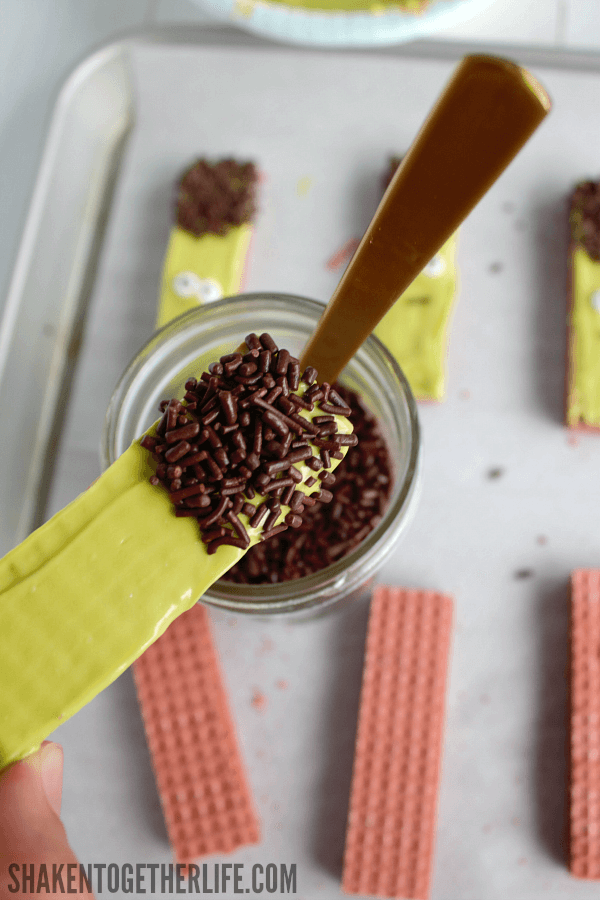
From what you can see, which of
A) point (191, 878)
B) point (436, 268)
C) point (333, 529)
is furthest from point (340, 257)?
point (191, 878)

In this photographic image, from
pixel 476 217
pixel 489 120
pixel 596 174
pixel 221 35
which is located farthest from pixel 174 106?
pixel 489 120

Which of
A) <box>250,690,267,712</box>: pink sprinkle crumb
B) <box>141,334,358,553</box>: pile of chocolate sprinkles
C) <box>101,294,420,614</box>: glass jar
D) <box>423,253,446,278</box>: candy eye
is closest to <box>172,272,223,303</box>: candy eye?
<box>101,294,420,614</box>: glass jar

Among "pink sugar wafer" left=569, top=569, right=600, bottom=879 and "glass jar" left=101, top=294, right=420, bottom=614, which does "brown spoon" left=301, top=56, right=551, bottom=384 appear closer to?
"glass jar" left=101, top=294, right=420, bottom=614

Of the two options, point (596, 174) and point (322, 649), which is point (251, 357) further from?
point (596, 174)

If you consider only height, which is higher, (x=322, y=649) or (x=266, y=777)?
(x=322, y=649)

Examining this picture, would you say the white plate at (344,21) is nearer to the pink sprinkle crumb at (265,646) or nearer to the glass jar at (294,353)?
the glass jar at (294,353)

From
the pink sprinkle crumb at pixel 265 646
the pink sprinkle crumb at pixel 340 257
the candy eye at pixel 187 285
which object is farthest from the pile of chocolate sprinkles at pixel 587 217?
the pink sprinkle crumb at pixel 265 646
